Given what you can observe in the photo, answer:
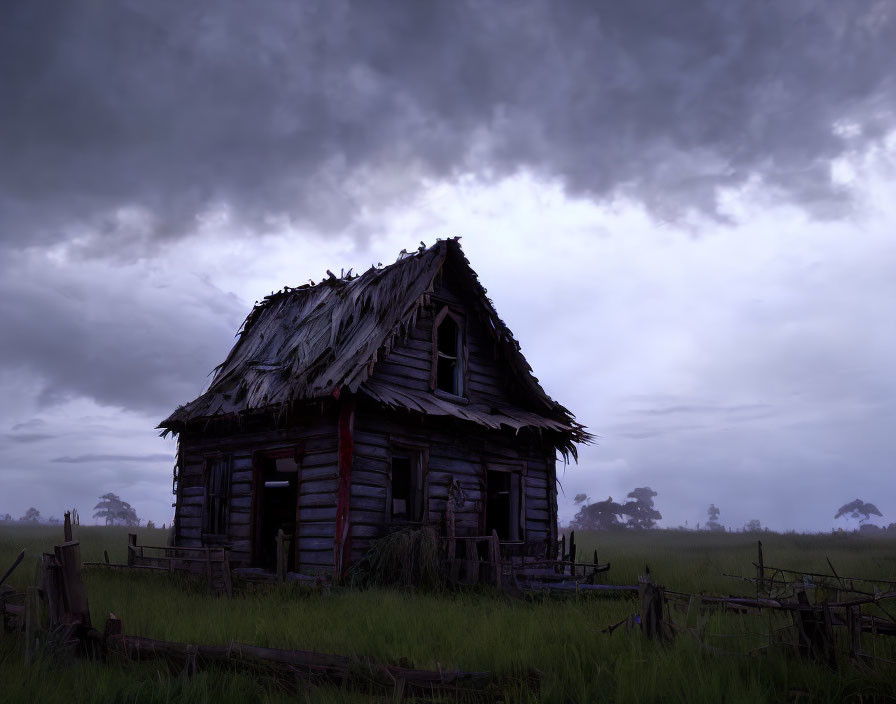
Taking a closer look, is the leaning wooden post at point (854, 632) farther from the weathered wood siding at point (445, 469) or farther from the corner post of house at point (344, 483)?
the weathered wood siding at point (445, 469)

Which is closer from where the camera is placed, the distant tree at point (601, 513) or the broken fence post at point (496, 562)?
the broken fence post at point (496, 562)

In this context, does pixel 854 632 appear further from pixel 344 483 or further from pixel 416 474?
pixel 416 474

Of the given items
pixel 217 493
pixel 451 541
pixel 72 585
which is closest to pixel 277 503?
pixel 217 493

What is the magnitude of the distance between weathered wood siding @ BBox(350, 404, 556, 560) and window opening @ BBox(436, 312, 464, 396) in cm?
140

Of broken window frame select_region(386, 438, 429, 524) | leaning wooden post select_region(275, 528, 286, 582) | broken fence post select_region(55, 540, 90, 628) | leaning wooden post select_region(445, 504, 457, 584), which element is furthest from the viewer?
broken window frame select_region(386, 438, 429, 524)

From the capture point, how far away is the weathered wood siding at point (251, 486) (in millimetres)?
13805

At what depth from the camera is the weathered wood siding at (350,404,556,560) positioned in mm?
13828

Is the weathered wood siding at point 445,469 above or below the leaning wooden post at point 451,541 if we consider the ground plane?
above

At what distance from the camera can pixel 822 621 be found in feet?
19.4

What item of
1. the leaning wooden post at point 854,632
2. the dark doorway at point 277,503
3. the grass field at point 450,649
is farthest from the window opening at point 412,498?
the leaning wooden post at point 854,632

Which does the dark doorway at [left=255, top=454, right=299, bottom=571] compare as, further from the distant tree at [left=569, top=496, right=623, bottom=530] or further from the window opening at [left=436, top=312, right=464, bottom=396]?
the distant tree at [left=569, top=496, right=623, bottom=530]

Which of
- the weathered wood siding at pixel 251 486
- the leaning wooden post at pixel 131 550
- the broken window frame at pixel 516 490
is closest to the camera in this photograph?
the weathered wood siding at pixel 251 486

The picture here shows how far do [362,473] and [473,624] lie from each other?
5653mm

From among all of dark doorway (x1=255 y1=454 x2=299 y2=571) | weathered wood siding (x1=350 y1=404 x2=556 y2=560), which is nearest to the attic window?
weathered wood siding (x1=350 y1=404 x2=556 y2=560)
